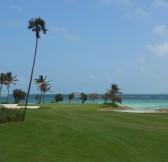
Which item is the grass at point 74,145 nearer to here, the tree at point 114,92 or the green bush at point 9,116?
the green bush at point 9,116

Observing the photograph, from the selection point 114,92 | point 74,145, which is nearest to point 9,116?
point 74,145

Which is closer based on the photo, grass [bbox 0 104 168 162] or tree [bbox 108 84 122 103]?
grass [bbox 0 104 168 162]

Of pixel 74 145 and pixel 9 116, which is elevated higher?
pixel 9 116

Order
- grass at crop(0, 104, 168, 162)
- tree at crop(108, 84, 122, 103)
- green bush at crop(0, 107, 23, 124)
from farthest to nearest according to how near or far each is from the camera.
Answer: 1. tree at crop(108, 84, 122, 103)
2. green bush at crop(0, 107, 23, 124)
3. grass at crop(0, 104, 168, 162)

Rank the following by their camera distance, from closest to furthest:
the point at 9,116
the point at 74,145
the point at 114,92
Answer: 1. the point at 74,145
2. the point at 9,116
3. the point at 114,92

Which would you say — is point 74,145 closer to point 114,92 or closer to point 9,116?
point 9,116

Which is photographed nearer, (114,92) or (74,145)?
(74,145)

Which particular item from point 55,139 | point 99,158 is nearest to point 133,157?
point 99,158

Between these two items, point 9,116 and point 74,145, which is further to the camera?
point 9,116

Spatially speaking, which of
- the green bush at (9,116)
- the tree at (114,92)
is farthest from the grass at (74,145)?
the tree at (114,92)

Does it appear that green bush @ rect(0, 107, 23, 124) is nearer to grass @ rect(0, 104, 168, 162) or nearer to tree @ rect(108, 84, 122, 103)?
grass @ rect(0, 104, 168, 162)

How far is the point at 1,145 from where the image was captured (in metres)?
25.3

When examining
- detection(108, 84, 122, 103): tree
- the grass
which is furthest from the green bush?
detection(108, 84, 122, 103): tree

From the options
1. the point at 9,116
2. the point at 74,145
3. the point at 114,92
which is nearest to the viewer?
the point at 74,145
